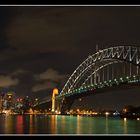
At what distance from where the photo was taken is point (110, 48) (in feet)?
254

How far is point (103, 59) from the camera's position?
81.1 m

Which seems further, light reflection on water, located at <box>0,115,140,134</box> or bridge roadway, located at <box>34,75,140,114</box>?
bridge roadway, located at <box>34,75,140,114</box>

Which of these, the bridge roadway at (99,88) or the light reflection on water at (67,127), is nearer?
the light reflection on water at (67,127)

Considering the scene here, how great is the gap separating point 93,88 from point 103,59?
6.02 m

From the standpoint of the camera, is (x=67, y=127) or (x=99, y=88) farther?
(x=99, y=88)

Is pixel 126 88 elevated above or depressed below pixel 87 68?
below
